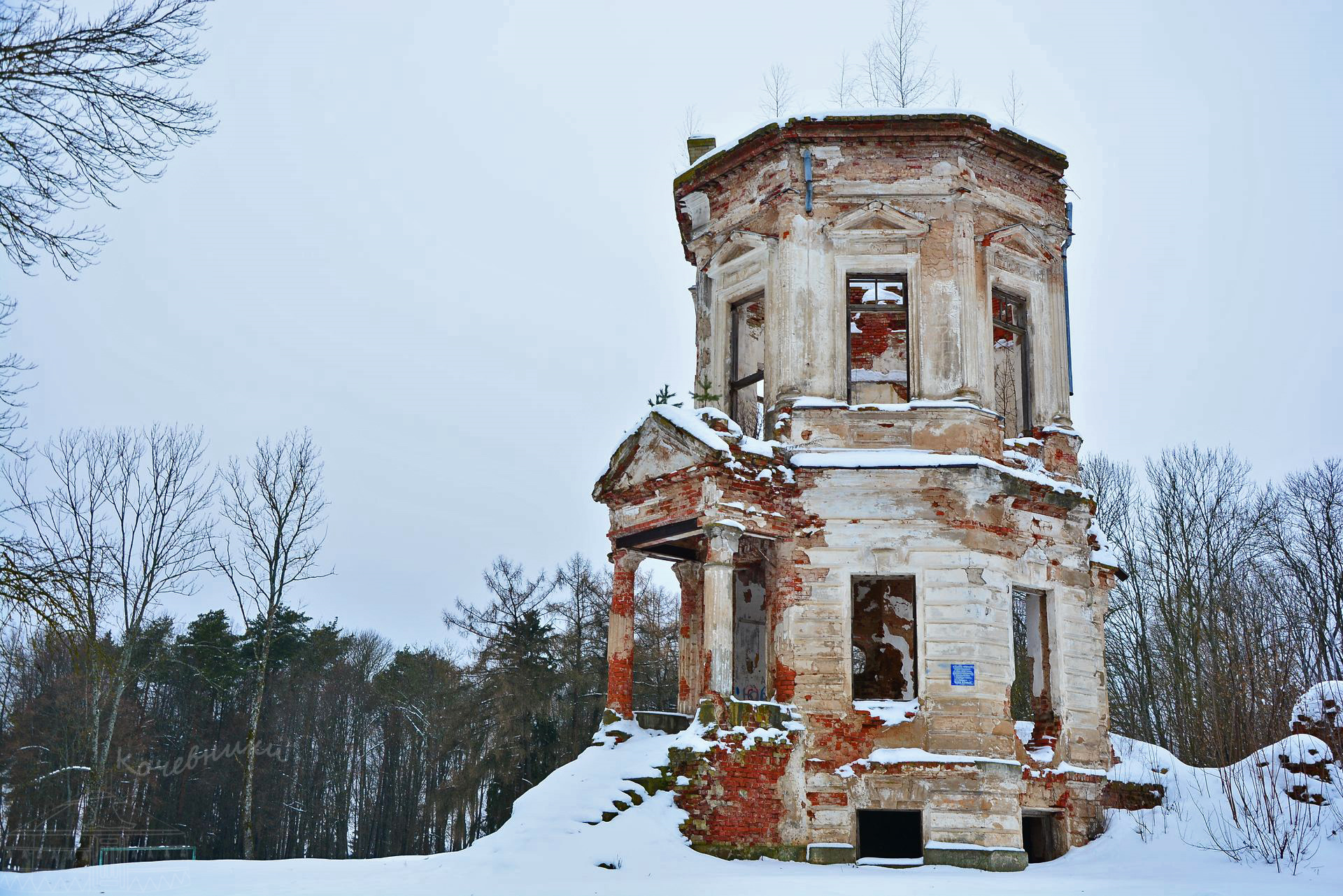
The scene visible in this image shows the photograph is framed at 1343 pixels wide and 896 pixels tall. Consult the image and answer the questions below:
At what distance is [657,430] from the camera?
15.4 meters

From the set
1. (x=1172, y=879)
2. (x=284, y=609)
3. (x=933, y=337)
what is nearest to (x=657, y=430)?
(x=933, y=337)

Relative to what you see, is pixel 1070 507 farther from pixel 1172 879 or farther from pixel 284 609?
pixel 284 609

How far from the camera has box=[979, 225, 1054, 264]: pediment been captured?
16312 millimetres

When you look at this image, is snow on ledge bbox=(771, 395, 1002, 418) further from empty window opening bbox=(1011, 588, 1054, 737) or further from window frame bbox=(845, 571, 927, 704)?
empty window opening bbox=(1011, 588, 1054, 737)

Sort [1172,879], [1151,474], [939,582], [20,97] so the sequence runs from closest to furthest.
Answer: [20,97]
[1172,879]
[939,582]
[1151,474]

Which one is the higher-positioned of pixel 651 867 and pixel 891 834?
pixel 651 867

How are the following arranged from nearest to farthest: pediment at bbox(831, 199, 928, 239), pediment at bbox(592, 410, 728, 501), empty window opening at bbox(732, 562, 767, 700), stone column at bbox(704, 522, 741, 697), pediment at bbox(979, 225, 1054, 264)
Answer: stone column at bbox(704, 522, 741, 697)
pediment at bbox(592, 410, 728, 501)
pediment at bbox(831, 199, 928, 239)
pediment at bbox(979, 225, 1054, 264)
empty window opening at bbox(732, 562, 767, 700)

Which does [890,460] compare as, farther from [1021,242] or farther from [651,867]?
[651,867]

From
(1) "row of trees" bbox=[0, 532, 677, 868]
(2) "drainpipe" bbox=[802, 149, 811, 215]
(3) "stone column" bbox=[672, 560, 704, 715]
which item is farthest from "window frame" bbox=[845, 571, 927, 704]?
(1) "row of trees" bbox=[0, 532, 677, 868]

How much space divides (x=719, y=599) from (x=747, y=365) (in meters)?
5.62

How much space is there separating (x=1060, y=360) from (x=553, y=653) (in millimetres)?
23406

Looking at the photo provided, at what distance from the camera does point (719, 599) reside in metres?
14.3

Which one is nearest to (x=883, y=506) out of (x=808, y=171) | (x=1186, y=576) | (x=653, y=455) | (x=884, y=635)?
(x=653, y=455)

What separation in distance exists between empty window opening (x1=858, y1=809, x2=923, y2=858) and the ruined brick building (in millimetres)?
50
